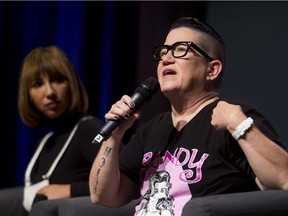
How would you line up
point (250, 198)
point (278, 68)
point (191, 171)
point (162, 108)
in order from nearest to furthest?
1. point (250, 198)
2. point (191, 171)
3. point (278, 68)
4. point (162, 108)

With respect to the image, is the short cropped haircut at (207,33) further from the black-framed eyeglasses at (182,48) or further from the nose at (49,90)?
the nose at (49,90)

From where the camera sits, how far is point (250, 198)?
1260 mm

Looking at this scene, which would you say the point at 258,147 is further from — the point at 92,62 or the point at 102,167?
the point at 92,62

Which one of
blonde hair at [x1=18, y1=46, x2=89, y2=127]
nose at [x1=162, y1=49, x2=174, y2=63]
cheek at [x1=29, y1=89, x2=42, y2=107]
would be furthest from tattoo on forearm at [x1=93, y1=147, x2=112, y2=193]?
cheek at [x1=29, y1=89, x2=42, y2=107]

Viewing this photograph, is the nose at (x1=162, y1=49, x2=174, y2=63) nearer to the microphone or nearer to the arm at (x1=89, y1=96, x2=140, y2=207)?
the microphone

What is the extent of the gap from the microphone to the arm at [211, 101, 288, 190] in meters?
0.24

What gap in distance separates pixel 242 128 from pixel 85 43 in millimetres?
1668

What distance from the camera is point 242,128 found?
130 cm

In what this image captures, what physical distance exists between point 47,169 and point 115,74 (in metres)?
0.79

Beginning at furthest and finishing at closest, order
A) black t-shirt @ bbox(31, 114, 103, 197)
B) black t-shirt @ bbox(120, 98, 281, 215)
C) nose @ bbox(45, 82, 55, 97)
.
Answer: nose @ bbox(45, 82, 55, 97) < black t-shirt @ bbox(31, 114, 103, 197) < black t-shirt @ bbox(120, 98, 281, 215)

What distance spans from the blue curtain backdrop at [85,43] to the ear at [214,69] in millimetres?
1166

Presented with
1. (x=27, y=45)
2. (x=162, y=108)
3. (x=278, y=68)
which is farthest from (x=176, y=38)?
(x=27, y=45)

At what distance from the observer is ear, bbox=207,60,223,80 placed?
155 centimetres

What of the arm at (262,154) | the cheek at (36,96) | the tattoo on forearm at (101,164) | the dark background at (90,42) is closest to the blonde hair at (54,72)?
the cheek at (36,96)
